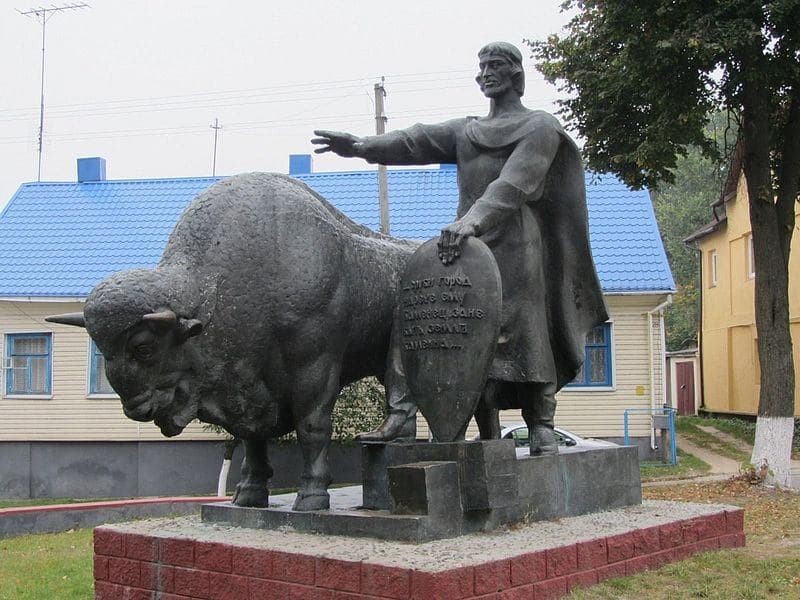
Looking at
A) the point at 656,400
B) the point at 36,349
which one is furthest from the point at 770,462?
the point at 36,349

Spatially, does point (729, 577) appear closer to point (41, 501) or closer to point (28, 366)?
point (41, 501)

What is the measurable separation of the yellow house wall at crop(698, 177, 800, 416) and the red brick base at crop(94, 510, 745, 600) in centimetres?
2064

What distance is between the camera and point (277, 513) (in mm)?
5703

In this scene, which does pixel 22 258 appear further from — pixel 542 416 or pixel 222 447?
pixel 542 416

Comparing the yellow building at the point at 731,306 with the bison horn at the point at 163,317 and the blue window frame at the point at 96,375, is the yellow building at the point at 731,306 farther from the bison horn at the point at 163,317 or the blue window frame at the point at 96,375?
the bison horn at the point at 163,317

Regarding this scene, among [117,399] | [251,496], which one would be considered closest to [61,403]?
[117,399]

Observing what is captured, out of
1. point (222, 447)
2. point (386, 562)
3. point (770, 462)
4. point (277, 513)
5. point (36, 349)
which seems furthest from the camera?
point (36, 349)

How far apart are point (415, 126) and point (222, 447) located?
13.6m

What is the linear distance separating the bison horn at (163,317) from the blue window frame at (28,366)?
1641cm

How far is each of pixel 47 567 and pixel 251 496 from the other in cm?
364

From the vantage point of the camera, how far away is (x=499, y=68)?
631cm

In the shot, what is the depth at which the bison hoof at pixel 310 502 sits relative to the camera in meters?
5.66

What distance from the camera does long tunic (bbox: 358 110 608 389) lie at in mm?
6047

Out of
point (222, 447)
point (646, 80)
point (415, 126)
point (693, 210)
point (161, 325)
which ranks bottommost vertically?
point (222, 447)
